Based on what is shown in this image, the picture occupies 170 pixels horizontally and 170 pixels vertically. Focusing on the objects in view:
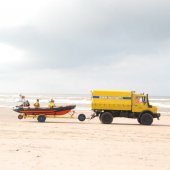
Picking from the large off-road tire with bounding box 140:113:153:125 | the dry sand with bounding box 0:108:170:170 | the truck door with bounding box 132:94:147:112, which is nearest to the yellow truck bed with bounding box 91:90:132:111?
the truck door with bounding box 132:94:147:112

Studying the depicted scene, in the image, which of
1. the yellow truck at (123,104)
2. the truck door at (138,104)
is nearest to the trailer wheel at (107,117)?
the yellow truck at (123,104)

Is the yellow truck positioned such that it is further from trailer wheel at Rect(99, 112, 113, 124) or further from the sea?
the sea

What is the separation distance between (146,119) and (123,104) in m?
1.66

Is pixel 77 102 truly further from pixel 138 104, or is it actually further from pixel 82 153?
pixel 82 153

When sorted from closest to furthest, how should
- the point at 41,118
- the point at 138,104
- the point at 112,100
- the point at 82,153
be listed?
1. the point at 82,153
2. the point at 138,104
3. the point at 112,100
4. the point at 41,118

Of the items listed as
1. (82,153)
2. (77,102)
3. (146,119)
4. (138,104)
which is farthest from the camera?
(77,102)

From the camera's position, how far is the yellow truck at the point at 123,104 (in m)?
22.2

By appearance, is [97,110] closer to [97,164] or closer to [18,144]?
[18,144]

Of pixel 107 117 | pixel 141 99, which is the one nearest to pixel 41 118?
pixel 107 117

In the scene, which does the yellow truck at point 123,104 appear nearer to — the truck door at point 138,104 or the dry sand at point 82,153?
the truck door at point 138,104

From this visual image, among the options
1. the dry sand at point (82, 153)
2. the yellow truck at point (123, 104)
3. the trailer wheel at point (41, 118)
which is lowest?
the dry sand at point (82, 153)

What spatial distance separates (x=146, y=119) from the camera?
22062 millimetres

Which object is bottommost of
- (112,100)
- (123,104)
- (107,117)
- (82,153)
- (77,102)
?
(82,153)

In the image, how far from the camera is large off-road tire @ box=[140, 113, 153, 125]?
22.0 metres
